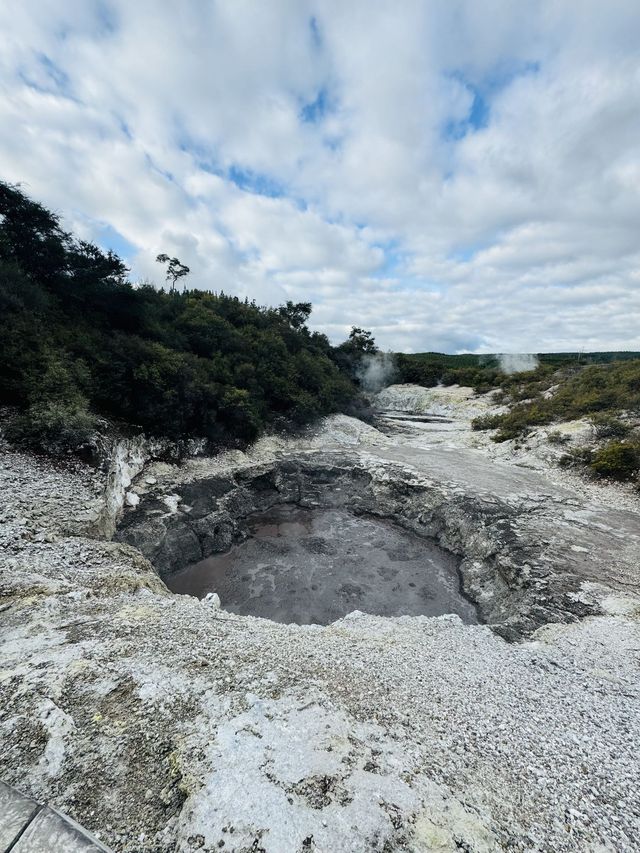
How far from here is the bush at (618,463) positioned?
16.2 m

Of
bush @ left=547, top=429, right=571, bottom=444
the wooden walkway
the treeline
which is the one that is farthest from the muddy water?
bush @ left=547, top=429, right=571, bottom=444

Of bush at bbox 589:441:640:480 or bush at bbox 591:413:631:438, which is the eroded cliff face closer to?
bush at bbox 589:441:640:480

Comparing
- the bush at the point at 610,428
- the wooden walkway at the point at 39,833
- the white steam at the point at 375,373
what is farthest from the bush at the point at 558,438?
the white steam at the point at 375,373

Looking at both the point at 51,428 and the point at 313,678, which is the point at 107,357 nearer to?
the point at 51,428

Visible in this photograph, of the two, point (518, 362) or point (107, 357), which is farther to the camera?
point (518, 362)

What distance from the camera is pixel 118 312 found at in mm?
19531

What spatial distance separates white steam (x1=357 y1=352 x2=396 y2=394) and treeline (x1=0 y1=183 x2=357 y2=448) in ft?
82.5

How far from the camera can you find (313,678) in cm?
543

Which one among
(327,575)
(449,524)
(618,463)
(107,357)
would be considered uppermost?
(107,357)

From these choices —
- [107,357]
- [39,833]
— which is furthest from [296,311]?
[39,833]

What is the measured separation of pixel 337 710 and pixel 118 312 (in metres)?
21.5

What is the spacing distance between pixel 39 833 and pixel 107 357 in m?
16.8

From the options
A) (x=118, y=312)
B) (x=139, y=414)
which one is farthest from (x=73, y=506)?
(x=118, y=312)

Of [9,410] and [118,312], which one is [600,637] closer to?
[9,410]
